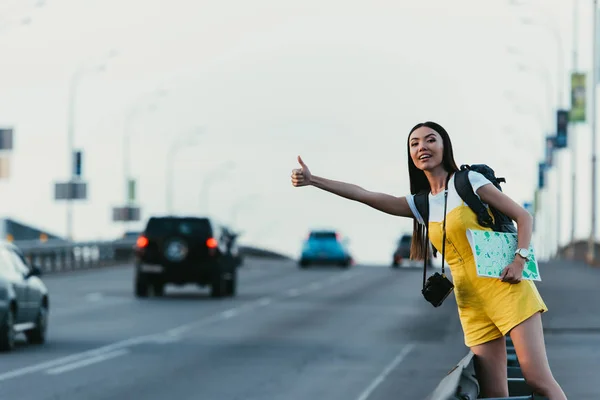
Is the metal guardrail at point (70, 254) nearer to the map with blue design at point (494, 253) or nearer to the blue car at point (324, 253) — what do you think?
the blue car at point (324, 253)

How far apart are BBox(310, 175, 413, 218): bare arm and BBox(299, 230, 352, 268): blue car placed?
53143 millimetres

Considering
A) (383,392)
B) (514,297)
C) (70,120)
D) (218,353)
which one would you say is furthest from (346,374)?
(70,120)

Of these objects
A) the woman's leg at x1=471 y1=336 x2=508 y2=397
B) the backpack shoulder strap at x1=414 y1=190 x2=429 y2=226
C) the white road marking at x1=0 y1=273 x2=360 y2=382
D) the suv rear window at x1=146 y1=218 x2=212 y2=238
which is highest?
the backpack shoulder strap at x1=414 y1=190 x2=429 y2=226

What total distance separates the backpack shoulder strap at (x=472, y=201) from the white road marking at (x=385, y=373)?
25.9 feet

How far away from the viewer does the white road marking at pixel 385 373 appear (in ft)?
49.6

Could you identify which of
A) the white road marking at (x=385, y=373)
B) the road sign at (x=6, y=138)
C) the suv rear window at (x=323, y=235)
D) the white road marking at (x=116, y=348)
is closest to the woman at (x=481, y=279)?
the white road marking at (x=385, y=373)

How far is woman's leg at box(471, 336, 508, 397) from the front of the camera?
23.2 feet

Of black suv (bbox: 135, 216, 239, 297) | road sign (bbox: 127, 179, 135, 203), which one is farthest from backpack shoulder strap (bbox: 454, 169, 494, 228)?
road sign (bbox: 127, 179, 135, 203)

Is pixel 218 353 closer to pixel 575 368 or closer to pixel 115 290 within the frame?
pixel 575 368

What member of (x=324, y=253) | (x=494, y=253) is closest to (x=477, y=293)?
(x=494, y=253)

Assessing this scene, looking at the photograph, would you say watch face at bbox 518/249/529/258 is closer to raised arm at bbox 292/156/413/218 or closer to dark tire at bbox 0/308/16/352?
raised arm at bbox 292/156/413/218

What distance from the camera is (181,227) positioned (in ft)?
118

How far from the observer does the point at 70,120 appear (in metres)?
66.4

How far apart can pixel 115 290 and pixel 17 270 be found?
61.1 feet
